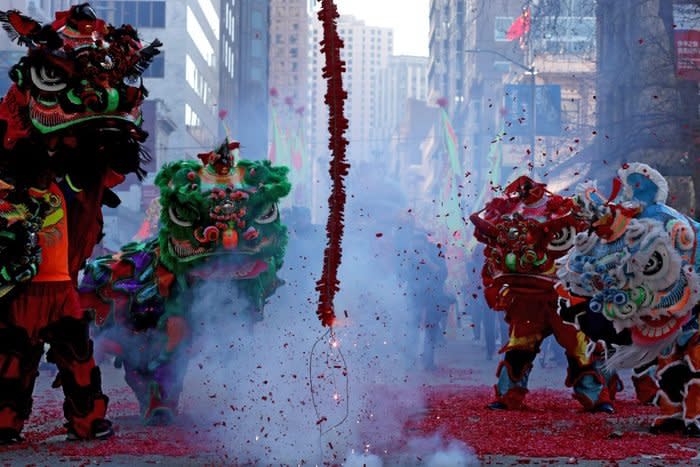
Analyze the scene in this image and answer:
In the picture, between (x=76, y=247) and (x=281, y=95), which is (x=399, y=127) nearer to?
(x=281, y=95)

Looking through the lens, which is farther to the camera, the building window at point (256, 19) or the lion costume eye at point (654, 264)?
the building window at point (256, 19)

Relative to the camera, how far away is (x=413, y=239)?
17.6 m

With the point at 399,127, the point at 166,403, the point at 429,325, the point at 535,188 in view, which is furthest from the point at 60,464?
the point at 399,127

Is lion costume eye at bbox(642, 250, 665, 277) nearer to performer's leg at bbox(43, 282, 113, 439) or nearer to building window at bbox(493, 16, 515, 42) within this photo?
performer's leg at bbox(43, 282, 113, 439)

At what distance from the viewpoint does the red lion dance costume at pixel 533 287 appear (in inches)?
419

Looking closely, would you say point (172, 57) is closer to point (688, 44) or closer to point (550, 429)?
point (688, 44)

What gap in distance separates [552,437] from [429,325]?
299 inches

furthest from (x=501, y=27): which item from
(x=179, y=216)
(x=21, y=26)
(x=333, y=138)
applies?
(x=333, y=138)

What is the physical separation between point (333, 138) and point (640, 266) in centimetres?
338

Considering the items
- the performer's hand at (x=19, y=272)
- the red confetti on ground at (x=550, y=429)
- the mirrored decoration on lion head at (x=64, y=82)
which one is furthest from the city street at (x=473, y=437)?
the mirrored decoration on lion head at (x=64, y=82)

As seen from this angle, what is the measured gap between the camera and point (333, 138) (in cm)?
608

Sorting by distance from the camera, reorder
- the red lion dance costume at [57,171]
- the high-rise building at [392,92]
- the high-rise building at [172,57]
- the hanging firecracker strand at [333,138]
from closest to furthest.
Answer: the hanging firecracker strand at [333,138] < the red lion dance costume at [57,171] < the high-rise building at [172,57] < the high-rise building at [392,92]

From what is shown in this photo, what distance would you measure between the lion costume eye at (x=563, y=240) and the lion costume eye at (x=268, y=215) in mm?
2600

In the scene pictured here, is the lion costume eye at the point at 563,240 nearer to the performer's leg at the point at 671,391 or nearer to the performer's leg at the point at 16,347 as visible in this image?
the performer's leg at the point at 671,391
